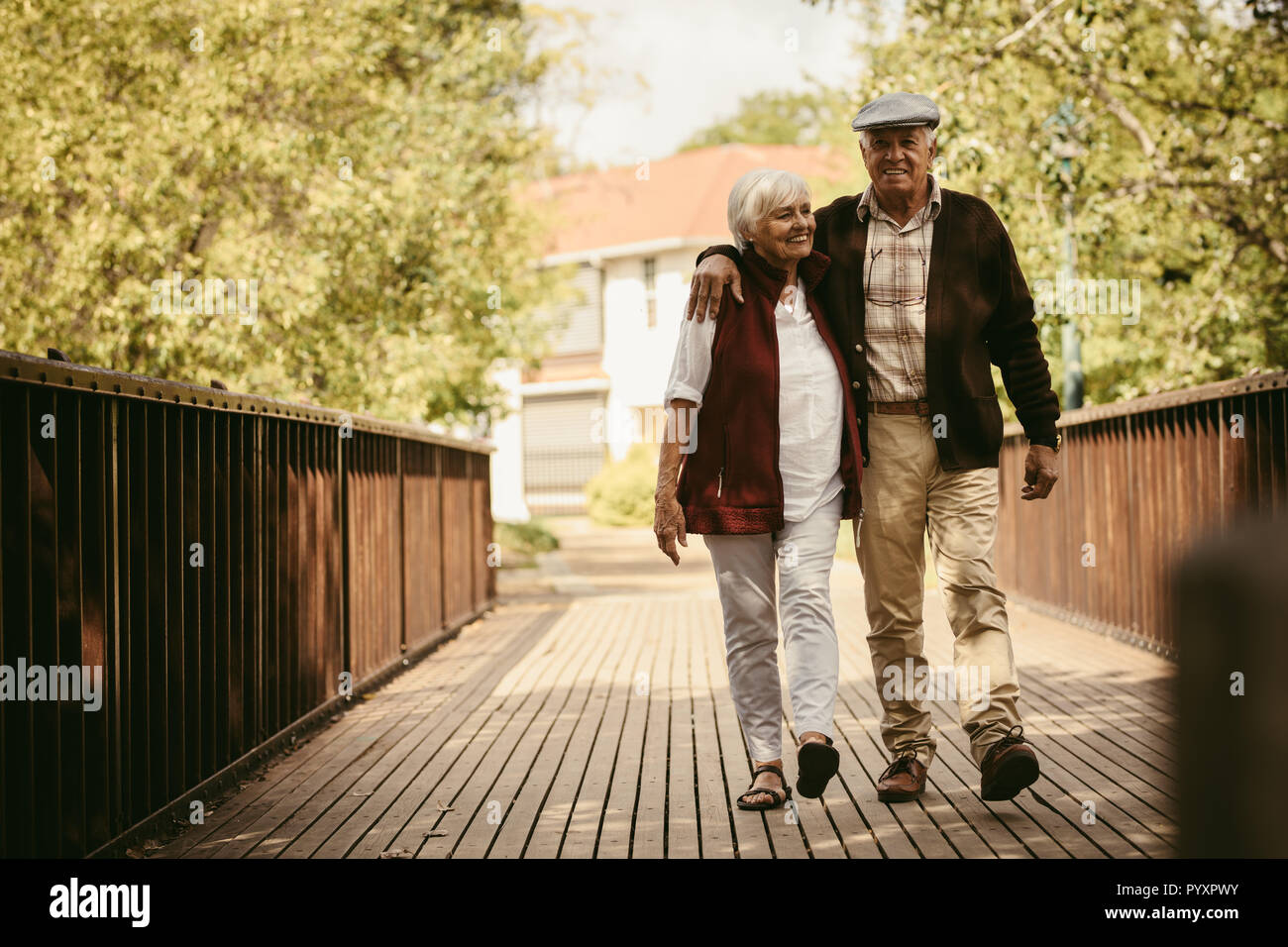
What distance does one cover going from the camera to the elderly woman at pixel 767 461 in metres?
4.46

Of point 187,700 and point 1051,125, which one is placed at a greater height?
point 1051,125

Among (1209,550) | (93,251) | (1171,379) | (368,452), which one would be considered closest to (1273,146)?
(1171,379)

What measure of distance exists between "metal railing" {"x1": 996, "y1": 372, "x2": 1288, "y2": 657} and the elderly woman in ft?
4.75

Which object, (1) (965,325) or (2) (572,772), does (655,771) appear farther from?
(1) (965,325)

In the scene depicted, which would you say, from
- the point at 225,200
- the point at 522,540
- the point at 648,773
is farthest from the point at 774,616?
the point at 522,540

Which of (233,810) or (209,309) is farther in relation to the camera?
(209,309)

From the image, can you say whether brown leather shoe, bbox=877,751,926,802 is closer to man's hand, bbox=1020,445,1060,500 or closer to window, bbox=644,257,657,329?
man's hand, bbox=1020,445,1060,500

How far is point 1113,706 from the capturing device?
6488 mm

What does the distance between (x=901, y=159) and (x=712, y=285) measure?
79 cm

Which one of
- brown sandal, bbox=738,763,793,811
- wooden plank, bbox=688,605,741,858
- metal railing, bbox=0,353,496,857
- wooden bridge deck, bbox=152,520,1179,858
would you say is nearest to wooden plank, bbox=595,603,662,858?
wooden bridge deck, bbox=152,520,1179,858

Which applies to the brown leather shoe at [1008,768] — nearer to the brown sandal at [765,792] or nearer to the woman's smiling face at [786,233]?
the brown sandal at [765,792]
